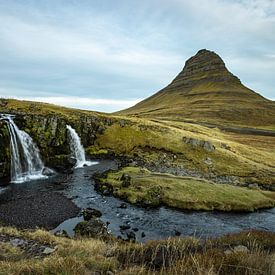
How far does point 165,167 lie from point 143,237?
116 ft

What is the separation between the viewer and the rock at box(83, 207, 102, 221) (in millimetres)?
34281

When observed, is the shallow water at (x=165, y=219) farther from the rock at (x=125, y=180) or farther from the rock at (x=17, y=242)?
the rock at (x=17, y=242)

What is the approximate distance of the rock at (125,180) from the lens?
45.6m

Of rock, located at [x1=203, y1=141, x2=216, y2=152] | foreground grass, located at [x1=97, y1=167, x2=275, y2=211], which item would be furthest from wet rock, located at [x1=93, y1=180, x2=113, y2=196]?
rock, located at [x1=203, y1=141, x2=216, y2=152]

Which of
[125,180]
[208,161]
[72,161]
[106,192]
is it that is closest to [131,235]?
[106,192]

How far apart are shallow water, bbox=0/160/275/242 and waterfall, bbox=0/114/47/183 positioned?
5614mm

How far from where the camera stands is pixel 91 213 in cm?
3516

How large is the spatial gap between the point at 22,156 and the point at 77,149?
15770mm

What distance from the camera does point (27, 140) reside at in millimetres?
58156

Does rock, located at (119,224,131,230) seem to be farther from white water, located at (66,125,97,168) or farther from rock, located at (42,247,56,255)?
white water, located at (66,125,97,168)

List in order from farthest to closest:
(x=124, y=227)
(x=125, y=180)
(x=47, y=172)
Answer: (x=47, y=172), (x=125, y=180), (x=124, y=227)

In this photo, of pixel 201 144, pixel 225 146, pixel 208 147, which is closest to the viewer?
pixel 208 147

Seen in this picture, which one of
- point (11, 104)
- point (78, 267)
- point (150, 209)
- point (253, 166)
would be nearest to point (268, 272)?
point (78, 267)

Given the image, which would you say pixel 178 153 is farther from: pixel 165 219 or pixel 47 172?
pixel 165 219
